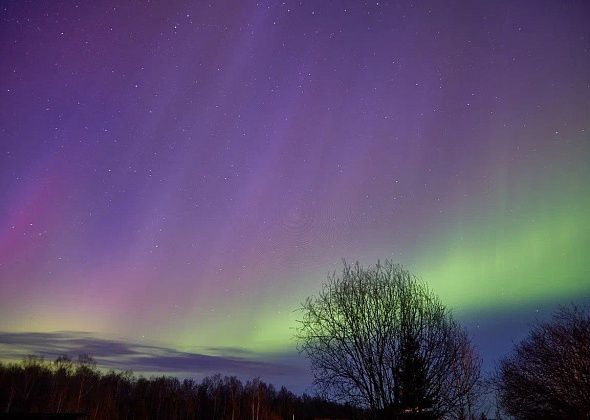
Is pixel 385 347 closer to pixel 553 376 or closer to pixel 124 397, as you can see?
Answer: pixel 553 376

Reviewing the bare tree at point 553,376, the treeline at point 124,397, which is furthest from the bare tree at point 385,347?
the treeline at point 124,397

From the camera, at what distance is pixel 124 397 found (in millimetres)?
110938

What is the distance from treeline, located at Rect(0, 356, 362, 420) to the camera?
87.3 metres

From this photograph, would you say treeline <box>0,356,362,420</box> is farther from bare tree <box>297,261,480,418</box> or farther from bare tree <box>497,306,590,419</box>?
bare tree <box>297,261,480,418</box>

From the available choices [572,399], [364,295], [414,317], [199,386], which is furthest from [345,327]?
[199,386]

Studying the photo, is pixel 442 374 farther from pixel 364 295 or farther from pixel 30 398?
pixel 30 398

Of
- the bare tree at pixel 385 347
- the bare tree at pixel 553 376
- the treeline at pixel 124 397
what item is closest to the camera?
the bare tree at pixel 385 347

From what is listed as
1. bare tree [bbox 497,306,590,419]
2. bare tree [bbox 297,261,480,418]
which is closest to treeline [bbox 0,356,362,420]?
bare tree [bbox 497,306,590,419]

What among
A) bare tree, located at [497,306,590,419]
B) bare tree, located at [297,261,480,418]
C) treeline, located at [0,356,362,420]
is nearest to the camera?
bare tree, located at [297,261,480,418]

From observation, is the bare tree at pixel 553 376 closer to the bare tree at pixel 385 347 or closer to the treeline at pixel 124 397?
the bare tree at pixel 385 347

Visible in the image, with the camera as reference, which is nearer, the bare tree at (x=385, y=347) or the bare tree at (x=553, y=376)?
the bare tree at (x=385, y=347)

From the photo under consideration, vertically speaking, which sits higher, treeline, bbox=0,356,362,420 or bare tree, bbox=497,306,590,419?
bare tree, bbox=497,306,590,419

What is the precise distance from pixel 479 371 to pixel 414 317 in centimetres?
2293

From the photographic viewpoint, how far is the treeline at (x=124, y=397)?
8731 centimetres
